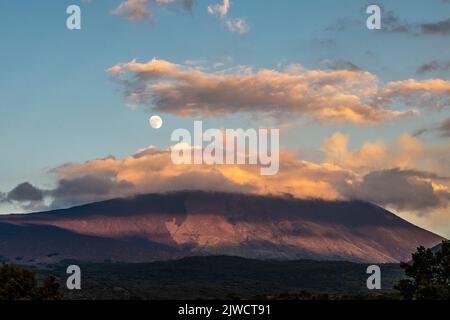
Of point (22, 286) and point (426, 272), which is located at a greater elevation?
point (426, 272)

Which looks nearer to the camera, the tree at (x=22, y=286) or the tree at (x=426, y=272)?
the tree at (x=22, y=286)

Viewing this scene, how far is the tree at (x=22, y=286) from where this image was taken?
8844 cm

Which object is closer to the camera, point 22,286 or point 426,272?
point 22,286

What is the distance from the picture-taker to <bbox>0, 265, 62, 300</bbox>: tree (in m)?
88.4

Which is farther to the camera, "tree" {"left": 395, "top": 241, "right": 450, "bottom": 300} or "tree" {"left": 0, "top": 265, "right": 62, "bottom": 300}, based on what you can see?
"tree" {"left": 395, "top": 241, "right": 450, "bottom": 300}

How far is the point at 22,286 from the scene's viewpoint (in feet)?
294
